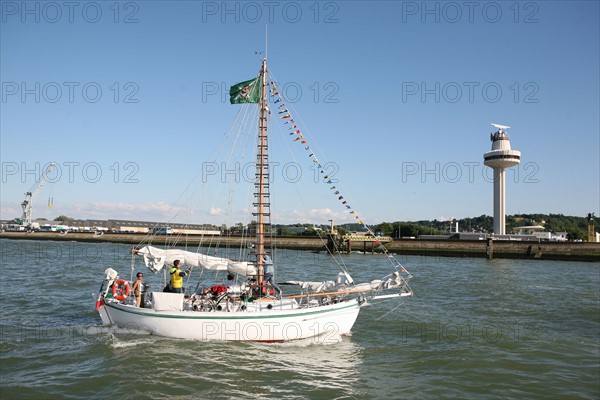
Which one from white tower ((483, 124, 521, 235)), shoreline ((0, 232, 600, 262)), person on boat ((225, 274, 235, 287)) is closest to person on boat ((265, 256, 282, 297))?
person on boat ((225, 274, 235, 287))

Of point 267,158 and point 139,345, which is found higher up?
point 267,158

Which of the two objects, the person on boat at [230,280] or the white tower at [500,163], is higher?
the white tower at [500,163]

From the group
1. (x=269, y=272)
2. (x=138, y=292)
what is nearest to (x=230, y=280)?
(x=269, y=272)

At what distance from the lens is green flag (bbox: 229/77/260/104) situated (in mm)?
21688

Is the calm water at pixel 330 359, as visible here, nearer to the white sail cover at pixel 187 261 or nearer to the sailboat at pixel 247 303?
the sailboat at pixel 247 303

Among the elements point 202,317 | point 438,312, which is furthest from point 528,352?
point 202,317

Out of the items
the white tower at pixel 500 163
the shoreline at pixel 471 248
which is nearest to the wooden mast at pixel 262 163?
the shoreline at pixel 471 248

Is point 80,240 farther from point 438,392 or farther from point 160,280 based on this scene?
point 438,392

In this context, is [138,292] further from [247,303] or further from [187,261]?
[247,303]

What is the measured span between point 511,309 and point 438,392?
16367 mm

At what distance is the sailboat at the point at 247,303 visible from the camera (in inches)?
711

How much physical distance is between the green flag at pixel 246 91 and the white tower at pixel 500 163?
95.7 m

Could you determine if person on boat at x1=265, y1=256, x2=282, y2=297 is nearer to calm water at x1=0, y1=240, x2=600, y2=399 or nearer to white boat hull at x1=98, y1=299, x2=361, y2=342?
white boat hull at x1=98, y1=299, x2=361, y2=342

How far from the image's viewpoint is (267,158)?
21.9 meters
